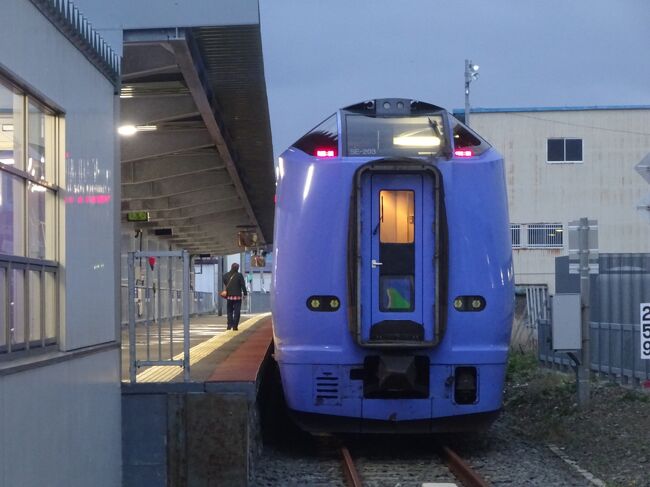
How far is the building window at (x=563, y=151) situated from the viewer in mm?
38219

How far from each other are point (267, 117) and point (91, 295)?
25.9 feet

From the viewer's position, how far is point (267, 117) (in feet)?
51.8

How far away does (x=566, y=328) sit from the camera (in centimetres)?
1395

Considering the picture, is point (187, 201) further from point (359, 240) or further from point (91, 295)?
point (91, 295)

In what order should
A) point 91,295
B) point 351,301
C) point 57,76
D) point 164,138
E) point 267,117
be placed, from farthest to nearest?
point 164,138 → point 267,117 → point 351,301 → point 91,295 → point 57,76

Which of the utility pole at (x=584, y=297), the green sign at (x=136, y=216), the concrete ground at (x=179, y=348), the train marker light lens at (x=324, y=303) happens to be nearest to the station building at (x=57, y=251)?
the concrete ground at (x=179, y=348)

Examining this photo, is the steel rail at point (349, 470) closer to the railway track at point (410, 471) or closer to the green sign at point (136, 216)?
the railway track at point (410, 471)

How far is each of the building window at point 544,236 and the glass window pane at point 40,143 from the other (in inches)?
1286

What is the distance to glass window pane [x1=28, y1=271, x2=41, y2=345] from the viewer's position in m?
6.79

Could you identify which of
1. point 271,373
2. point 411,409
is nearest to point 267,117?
point 271,373

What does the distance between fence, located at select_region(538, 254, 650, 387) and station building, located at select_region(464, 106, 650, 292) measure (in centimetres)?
1942

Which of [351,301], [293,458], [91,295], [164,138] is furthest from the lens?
[164,138]

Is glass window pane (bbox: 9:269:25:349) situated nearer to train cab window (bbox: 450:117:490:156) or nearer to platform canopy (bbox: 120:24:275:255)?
platform canopy (bbox: 120:24:275:255)

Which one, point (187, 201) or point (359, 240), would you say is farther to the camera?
point (187, 201)
